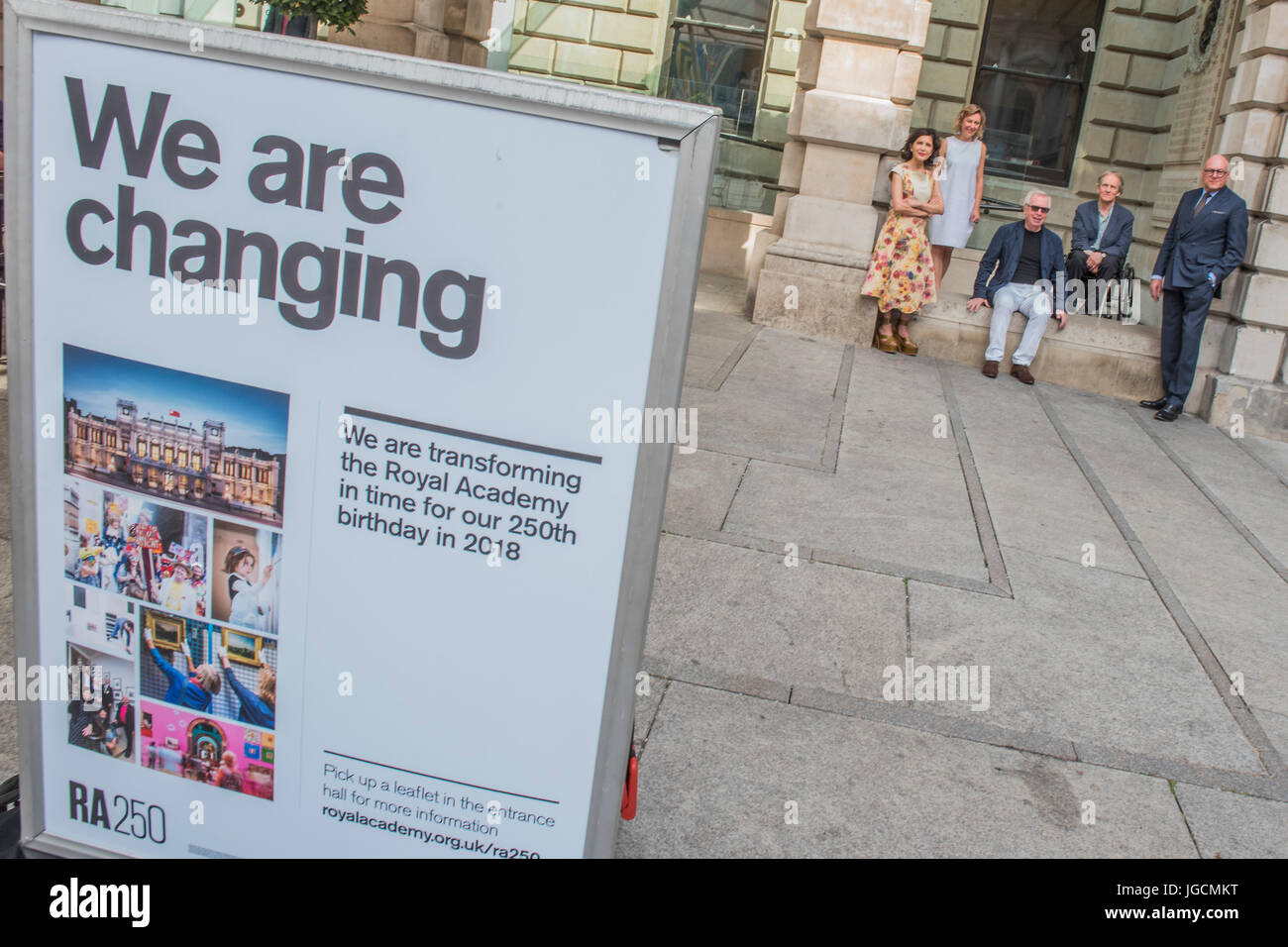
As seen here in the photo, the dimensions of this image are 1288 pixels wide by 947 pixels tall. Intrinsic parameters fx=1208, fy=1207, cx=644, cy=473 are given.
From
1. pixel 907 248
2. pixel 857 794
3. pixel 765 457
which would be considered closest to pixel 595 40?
pixel 907 248

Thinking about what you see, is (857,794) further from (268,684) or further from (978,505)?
(978,505)

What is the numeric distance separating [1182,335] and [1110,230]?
133 centimetres

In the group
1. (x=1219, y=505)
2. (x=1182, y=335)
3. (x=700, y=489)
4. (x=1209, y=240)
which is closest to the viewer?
(x=700, y=489)

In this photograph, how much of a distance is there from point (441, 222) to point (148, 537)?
926 millimetres

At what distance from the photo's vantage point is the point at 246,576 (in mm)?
2504

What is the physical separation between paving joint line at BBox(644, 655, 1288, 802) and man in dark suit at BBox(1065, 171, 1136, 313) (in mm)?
8147

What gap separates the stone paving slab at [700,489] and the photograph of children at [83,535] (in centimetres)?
354

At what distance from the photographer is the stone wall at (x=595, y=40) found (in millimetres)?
17328

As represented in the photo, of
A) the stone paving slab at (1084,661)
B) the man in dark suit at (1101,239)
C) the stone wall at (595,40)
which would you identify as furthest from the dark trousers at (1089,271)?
the stone wall at (595,40)

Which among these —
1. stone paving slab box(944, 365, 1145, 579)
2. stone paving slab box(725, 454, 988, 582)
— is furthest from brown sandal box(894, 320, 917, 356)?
stone paving slab box(725, 454, 988, 582)

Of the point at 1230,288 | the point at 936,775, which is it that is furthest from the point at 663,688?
the point at 1230,288

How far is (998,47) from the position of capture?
1656cm

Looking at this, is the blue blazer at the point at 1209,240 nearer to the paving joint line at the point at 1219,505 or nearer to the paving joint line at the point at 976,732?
the paving joint line at the point at 1219,505
